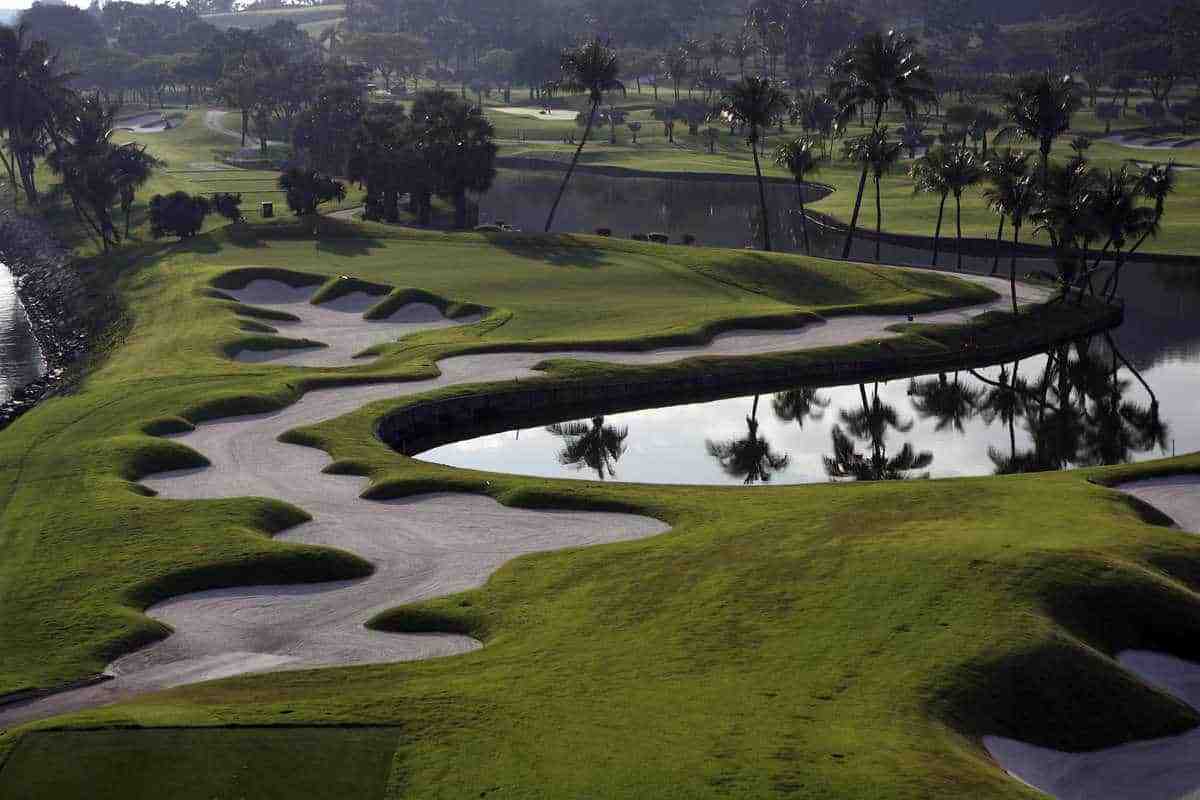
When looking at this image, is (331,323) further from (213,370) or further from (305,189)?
(305,189)

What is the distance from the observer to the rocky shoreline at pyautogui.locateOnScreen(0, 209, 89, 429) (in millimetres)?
85500

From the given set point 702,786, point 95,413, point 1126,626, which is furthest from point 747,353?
point 702,786

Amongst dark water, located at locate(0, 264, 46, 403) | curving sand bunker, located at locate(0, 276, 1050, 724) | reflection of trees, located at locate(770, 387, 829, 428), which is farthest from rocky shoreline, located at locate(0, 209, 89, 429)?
reflection of trees, located at locate(770, 387, 829, 428)

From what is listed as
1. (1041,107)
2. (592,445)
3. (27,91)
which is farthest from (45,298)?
(1041,107)

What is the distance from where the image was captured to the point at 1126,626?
42594 mm

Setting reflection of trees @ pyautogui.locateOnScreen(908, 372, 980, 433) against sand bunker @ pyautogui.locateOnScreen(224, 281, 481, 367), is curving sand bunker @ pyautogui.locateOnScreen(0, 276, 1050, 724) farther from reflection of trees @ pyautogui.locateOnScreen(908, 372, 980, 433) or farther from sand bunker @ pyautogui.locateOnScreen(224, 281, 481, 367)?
reflection of trees @ pyautogui.locateOnScreen(908, 372, 980, 433)

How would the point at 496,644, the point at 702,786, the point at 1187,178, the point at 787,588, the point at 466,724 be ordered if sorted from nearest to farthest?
the point at 702,786, the point at 466,724, the point at 496,644, the point at 787,588, the point at 1187,178

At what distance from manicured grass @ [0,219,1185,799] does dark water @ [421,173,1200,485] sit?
27.3ft

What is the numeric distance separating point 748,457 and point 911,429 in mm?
11069

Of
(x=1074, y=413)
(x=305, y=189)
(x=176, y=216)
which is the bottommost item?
(x=1074, y=413)

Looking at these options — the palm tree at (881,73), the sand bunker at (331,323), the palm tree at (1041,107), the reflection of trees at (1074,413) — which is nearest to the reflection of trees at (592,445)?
the sand bunker at (331,323)

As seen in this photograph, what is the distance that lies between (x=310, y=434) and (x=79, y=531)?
16545 mm

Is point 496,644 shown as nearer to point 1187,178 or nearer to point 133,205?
point 133,205

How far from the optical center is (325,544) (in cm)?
5053
